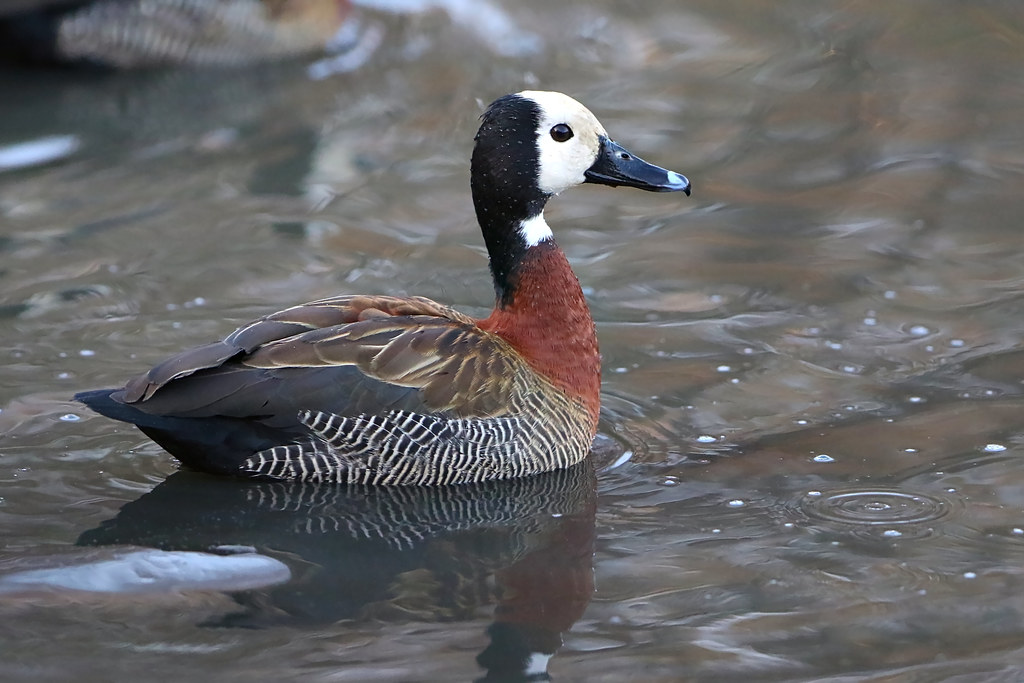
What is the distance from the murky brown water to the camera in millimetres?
5059

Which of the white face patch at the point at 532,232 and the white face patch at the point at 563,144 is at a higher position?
the white face patch at the point at 563,144

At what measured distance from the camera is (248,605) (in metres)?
5.23

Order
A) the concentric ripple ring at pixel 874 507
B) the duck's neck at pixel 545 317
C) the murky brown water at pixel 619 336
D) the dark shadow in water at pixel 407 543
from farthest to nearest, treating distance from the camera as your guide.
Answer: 1. the duck's neck at pixel 545 317
2. the concentric ripple ring at pixel 874 507
3. the dark shadow in water at pixel 407 543
4. the murky brown water at pixel 619 336

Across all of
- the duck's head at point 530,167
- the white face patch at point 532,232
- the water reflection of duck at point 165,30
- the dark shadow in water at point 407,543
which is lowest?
the dark shadow in water at point 407,543

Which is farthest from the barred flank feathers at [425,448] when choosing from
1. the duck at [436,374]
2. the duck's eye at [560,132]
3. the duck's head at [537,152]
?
the duck's eye at [560,132]

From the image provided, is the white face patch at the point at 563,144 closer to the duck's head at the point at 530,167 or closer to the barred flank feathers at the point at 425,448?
the duck's head at the point at 530,167

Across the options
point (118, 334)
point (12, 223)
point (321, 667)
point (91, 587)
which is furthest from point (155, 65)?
point (321, 667)

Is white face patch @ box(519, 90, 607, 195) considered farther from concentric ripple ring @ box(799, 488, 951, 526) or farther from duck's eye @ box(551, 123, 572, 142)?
concentric ripple ring @ box(799, 488, 951, 526)

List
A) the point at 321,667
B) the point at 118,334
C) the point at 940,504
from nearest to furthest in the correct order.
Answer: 1. the point at 321,667
2. the point at 940,504
3. the point at 118,334

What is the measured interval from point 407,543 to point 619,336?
224 cm

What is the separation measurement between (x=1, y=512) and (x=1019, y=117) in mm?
7591

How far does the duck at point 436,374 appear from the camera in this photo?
19.6 feet

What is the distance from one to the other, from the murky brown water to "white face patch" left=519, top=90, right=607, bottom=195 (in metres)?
1.18

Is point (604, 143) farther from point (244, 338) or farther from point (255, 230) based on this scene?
point (255, 230)
